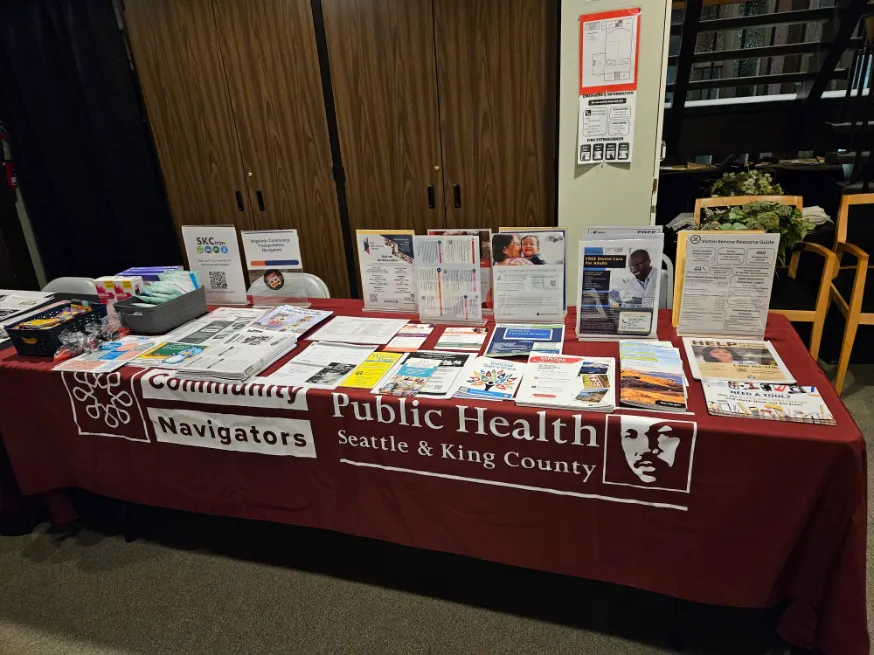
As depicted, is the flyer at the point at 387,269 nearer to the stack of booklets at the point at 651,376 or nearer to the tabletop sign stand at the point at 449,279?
the tabletop sign stand at the point at 449,279

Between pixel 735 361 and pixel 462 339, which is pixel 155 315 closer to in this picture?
pixel 462 339

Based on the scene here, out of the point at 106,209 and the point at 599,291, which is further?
the point at 106,209

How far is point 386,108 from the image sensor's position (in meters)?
2.62

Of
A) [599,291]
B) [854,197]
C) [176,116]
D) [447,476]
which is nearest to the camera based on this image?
[447,476]

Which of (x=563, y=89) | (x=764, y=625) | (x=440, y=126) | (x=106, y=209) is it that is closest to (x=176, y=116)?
(x=106, y=209)

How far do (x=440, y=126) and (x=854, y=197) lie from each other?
2041 mm

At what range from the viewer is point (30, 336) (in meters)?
1.51

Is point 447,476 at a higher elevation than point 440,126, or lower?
lower

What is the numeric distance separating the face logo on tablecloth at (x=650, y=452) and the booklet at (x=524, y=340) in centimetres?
33

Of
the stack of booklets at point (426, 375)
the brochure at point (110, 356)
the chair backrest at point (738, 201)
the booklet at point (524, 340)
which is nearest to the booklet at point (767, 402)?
the booklet at point (524, 340)

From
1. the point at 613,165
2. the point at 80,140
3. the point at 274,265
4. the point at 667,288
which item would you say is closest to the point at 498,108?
the point at 613,165

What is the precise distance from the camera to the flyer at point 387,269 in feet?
5.28

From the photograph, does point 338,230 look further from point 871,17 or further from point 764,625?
point 871,17

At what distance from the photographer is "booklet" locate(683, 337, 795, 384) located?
118 cm
